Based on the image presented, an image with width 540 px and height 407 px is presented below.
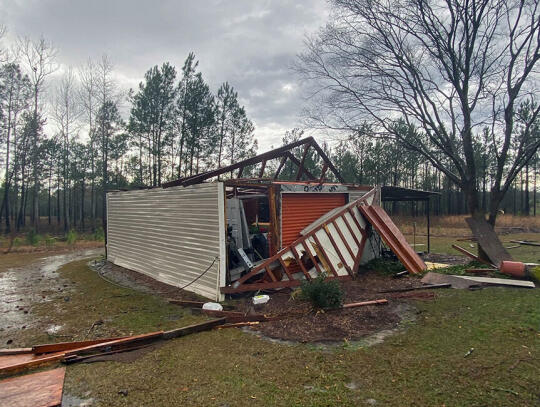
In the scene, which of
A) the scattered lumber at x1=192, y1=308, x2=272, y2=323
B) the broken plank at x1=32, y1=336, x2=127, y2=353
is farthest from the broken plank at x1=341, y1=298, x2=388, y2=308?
the broken plank at x1=32, y1=336, x2=127, y2=353

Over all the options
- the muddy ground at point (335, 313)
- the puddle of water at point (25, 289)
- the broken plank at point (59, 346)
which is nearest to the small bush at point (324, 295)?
the muddy ground at point (335, 313)

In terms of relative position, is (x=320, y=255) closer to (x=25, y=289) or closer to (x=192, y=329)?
(x=192, y=329)

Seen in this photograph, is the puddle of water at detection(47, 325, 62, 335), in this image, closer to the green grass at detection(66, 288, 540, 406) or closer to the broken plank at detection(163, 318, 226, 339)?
the green grass at detection(66, 288, 540, 406)

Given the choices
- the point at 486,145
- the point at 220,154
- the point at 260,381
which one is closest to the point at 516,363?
the point at 260,381

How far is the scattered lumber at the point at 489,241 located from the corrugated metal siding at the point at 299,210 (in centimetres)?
394

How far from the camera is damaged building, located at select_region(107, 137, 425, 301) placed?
682cm

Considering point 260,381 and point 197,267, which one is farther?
point 197,267

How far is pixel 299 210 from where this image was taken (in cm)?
837

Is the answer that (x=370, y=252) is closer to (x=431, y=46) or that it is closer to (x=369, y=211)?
(x=369, y=211)

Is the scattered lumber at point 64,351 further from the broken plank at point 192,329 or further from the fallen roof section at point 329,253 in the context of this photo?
the fallen roof section at point 329,253

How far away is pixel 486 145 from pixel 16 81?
34.7 m

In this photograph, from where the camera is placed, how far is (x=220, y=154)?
22.5 meters

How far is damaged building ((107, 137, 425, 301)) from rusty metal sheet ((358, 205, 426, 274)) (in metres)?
0.03

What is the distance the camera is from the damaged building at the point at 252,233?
6820 mm
